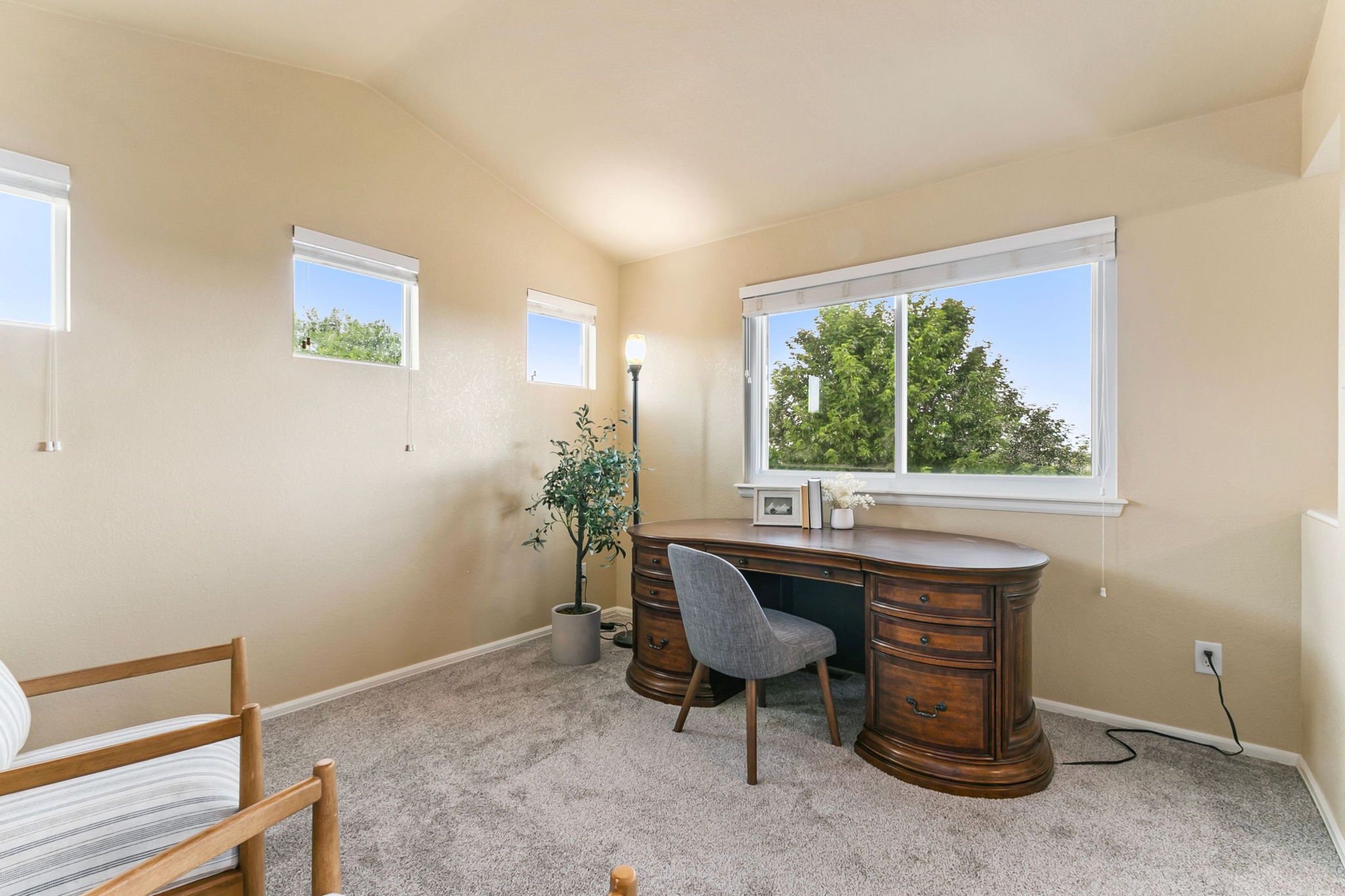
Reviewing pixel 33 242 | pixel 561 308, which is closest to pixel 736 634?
pixel 561 308

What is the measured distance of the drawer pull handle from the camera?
215cm

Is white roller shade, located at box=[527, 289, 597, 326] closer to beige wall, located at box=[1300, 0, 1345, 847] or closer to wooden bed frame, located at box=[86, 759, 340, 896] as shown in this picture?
wooden bed frame, located at box=[86, 759, 340, 896]

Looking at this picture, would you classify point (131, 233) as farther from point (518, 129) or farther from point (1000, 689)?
point (1000, 689)

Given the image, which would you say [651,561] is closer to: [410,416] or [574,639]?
[574,639]

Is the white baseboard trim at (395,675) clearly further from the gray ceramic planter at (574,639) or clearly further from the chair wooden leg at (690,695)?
the chair wooden leg at (690,695)

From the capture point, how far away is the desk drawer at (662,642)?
288 cm

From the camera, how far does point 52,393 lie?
2.18m

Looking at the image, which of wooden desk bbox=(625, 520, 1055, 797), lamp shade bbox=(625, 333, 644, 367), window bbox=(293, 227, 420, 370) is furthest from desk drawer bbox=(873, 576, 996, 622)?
window bbox=(293, 227, 420, 370)

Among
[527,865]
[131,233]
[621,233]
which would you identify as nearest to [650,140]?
[621,233]

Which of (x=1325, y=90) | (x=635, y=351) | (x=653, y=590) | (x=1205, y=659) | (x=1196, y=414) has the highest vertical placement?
(x=1325, y=90)

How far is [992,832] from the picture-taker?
1856 millimetres

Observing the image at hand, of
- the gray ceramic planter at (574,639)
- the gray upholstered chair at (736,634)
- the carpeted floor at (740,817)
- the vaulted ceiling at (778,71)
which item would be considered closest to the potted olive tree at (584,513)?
the gray ceramic planter at (574,639)

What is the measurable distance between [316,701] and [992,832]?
2.77m

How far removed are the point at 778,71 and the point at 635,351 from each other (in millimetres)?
1790
